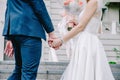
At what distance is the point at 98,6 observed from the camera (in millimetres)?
4961

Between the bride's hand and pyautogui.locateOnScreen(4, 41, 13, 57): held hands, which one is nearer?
pyautogui.locateOnScreen(4, 41, 13, 57): held hands

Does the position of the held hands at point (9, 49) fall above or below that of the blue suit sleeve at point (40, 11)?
below

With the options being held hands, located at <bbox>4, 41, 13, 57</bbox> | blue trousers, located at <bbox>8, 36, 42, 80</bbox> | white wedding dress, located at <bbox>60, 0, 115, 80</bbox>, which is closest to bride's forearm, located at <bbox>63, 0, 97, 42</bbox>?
white wedding dress, located at <bbox>60, 0, 115, 80</bbox>

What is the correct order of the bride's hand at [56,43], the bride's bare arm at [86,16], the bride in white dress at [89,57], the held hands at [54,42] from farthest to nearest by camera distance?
the bride in white dress at [89,57] → the bride's bare arm at [86,16] → the bride's hand at [56,43] → the held hands at [54,42]

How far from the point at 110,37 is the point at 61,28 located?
7.10 metres

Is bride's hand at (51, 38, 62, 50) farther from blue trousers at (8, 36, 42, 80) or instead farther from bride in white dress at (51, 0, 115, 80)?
blue trousers at (8, 36, 42, 80)

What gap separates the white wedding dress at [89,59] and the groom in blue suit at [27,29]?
108 centimetres

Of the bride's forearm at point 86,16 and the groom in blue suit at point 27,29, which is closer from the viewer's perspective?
the groom in blue suit at point 27,29

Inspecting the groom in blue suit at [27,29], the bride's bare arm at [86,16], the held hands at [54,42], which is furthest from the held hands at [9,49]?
the bride's bare arm at [86,16]

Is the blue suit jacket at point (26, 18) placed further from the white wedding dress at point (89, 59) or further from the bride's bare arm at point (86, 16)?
the white wedding dress at point (89, 59)

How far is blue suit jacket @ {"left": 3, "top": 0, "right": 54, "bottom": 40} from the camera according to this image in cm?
402

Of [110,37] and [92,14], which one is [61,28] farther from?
[110,37]

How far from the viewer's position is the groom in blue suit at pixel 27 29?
13.2 feet

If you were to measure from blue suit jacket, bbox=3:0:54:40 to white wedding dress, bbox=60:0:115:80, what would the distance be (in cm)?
105
